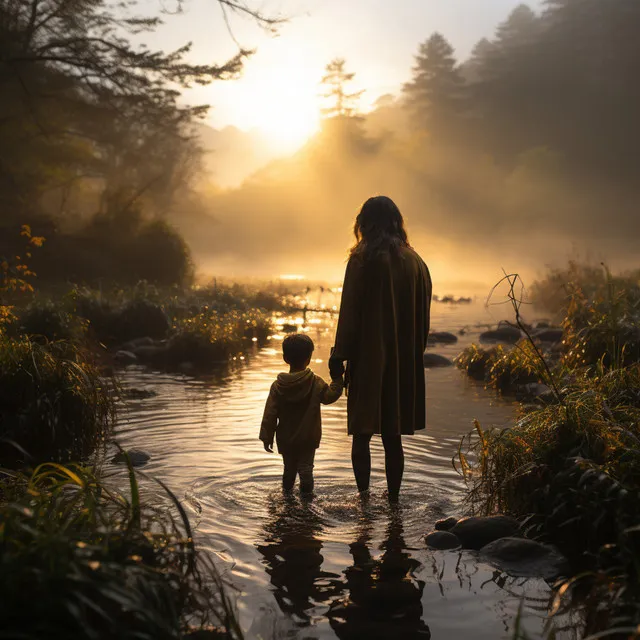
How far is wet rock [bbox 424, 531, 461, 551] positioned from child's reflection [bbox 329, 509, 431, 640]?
0.17m

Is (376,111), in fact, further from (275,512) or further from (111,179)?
(275,512)

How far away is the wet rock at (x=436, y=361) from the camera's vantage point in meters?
14.6

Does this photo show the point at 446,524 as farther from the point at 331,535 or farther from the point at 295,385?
the point at 295,385

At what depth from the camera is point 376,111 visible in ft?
312

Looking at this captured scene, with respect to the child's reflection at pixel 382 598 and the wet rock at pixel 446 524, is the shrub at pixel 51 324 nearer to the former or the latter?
the wet rock at pixel 446 524

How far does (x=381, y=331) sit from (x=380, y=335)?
1.2 inches

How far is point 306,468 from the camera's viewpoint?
5.89m

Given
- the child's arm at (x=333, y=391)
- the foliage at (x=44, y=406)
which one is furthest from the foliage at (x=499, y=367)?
the foliage at (x=44, y=406)

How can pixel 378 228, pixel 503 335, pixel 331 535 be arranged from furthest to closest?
pixel 503 335 → pixel 378 228 → pixel 331 535

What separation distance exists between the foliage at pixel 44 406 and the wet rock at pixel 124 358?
7023mm

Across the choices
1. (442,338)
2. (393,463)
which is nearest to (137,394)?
(393,463)

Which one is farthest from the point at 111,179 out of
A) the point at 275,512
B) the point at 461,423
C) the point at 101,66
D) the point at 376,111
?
the point at 376,111

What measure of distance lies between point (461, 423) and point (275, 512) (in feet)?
13.6

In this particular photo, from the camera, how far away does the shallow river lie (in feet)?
12.7
